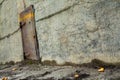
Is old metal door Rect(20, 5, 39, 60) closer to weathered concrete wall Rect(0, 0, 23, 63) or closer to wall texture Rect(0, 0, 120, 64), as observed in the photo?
wall texture Rect(0, 0, 120, 64)

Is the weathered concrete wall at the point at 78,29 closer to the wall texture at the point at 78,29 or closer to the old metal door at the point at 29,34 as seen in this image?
the wall texture at the point at 78,29

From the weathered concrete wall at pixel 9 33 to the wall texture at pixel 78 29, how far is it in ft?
3.28

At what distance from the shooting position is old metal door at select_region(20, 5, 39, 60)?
490cm

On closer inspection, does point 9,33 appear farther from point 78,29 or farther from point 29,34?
point 78,29

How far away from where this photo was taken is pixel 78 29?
3.52 meters

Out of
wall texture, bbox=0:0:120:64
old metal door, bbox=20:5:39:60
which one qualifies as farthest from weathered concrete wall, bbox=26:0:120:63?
old metal door, bbox=20:5:39:60

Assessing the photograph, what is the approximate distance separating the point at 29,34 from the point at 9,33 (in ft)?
4.47

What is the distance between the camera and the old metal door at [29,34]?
4898 millimetres

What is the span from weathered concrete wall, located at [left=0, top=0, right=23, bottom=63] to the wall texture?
1.00 m

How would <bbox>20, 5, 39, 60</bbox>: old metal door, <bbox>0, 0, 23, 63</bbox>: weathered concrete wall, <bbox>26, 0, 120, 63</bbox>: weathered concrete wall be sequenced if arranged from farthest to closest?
<bbox>0, 0, 23, 63</bbox>: weathered concrete wall < <bbox>20, 5, 39, 60</bbox>: old metal door < <bbox>26, 0, 120, 63</bbox>: weathered concrete wall

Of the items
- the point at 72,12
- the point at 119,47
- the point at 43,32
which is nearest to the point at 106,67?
the point at 119,47

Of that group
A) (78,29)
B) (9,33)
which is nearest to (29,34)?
(9,33)

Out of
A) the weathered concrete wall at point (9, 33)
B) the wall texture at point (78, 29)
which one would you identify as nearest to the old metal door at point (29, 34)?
the wall texture at point (78, 29)

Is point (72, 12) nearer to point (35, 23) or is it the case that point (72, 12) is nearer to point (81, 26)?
point (81, 26)
